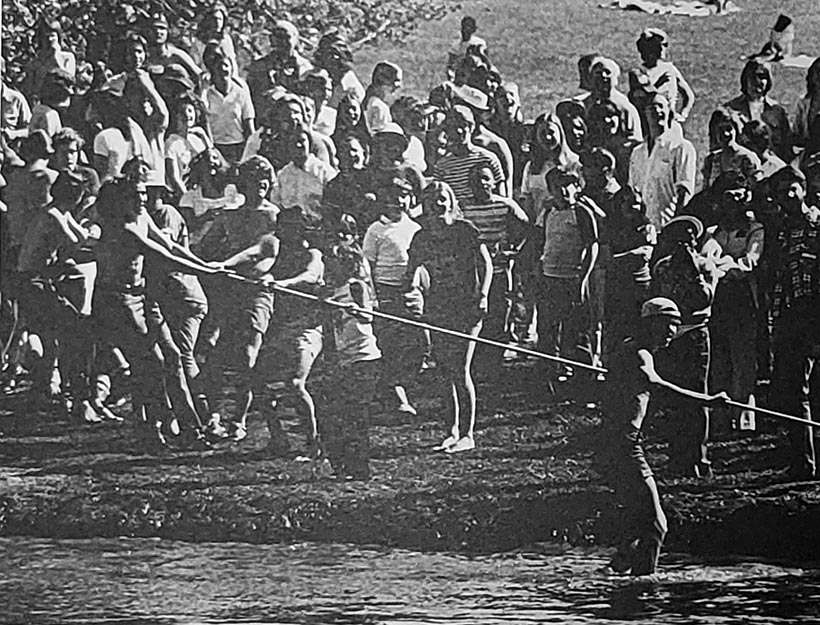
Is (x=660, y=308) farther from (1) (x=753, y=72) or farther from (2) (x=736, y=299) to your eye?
(1) (x=753, y=72)

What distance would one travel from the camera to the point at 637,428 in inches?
95.7

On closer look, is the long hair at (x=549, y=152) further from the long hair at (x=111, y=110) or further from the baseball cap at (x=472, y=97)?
the long hair at (x=111, y=110)

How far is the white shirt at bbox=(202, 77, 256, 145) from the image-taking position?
2453 millimetres

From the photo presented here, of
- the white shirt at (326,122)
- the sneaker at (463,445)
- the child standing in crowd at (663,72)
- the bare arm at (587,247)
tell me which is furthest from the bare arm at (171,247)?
the child standing in crowd at (663,72)

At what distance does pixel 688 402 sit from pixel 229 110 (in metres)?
1.18

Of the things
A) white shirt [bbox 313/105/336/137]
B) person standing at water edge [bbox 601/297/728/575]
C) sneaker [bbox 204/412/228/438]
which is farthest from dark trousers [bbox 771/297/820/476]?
sneaker [bbox 204/412/228/438]

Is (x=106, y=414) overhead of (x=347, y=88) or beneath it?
beneath

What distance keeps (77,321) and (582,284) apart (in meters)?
1.11

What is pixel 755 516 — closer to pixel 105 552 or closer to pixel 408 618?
pixel 408 618

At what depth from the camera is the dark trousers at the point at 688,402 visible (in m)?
2.42

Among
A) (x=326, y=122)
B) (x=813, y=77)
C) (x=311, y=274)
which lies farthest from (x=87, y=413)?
(x=813, y=77)

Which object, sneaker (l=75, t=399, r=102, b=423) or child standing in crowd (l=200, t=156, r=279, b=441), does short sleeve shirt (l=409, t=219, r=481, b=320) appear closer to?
child standing in crowd (l=200, t=156, r=279, b=441)

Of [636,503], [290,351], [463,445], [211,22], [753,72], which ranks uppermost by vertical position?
[211,22]

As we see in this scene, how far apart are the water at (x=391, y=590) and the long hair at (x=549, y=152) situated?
829 mm
